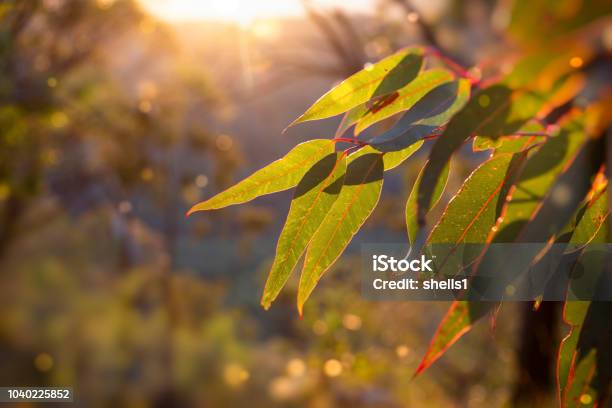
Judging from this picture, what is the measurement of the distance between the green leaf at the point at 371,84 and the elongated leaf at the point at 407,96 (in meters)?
0.03

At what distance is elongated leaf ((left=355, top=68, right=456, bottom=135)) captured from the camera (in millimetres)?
736

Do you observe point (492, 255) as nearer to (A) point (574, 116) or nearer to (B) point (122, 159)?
(A) point (574, 116)

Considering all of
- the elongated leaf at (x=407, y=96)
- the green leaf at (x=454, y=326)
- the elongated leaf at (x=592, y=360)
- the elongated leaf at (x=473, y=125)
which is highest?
the elongated leaf at (x=407, y=96)

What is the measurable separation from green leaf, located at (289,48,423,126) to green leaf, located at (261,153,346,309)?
0.18ft

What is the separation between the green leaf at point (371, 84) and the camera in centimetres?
71

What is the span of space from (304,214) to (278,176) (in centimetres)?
6

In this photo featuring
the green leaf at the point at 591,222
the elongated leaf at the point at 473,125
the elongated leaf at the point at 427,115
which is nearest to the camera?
the elongated leaf at the point at 473,125

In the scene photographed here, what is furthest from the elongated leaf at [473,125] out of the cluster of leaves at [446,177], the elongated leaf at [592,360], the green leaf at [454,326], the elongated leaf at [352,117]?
the elongated leaf at [592,360]

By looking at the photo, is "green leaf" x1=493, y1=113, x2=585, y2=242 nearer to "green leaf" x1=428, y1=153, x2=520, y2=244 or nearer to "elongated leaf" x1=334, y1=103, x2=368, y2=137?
"green leaf" x1=428, y1=153, x2=520, y2=244

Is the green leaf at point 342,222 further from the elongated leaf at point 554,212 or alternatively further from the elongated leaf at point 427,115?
the elongated leaf at point 554,212

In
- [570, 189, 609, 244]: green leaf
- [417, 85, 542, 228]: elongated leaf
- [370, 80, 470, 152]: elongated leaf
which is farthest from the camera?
[570, 189, 609, 244]: green leaf

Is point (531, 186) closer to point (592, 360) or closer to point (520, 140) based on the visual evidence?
point (520, 140)

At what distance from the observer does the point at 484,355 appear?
4891 mm

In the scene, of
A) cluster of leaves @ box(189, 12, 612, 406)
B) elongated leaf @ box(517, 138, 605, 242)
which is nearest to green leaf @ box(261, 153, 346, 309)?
cluster of leaves @ box(189, 12, 612, 406)
